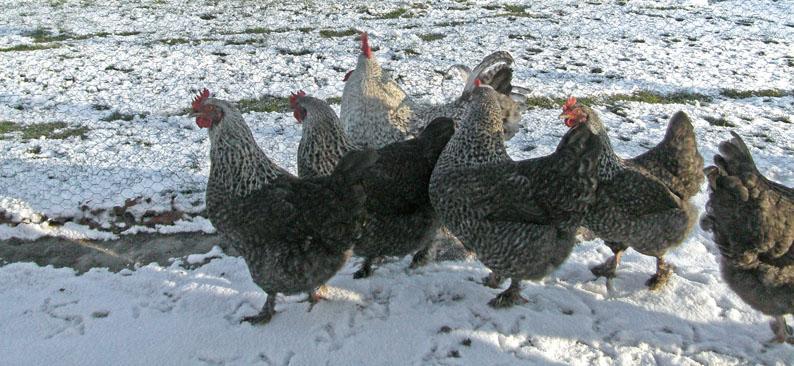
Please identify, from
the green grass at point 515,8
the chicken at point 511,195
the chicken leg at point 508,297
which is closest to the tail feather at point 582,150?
the chicken at point 511,195

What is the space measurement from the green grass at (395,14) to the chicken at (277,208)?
24.0ft

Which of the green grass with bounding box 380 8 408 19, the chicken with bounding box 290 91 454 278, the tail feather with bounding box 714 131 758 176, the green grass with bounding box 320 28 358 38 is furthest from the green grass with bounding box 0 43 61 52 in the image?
the tail feather with bounding box 714 131 758 176

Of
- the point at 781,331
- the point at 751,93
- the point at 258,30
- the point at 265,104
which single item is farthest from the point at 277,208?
the point at 751,93

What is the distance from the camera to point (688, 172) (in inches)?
162

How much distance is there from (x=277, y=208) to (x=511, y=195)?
1532 millimetres

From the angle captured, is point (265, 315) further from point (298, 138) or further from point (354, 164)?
point (298, 138)

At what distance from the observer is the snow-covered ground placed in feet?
12.5

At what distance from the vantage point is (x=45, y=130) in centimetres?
631

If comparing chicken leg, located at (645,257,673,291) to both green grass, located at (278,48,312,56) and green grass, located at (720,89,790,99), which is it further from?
green grass, located at (278,48,312,56)

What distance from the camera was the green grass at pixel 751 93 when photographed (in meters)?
7.72

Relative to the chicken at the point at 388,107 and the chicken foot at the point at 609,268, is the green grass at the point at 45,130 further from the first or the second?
the chicken foot at the point at 609,268

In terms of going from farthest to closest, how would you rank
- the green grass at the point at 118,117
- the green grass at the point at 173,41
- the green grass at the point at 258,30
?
the green grass at the point at 258,30 → the green grass at the point at 173,41 → the green grass at the point at 118,117

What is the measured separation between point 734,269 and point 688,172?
799mm

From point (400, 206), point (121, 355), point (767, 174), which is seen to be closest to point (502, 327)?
point (400, 206)
